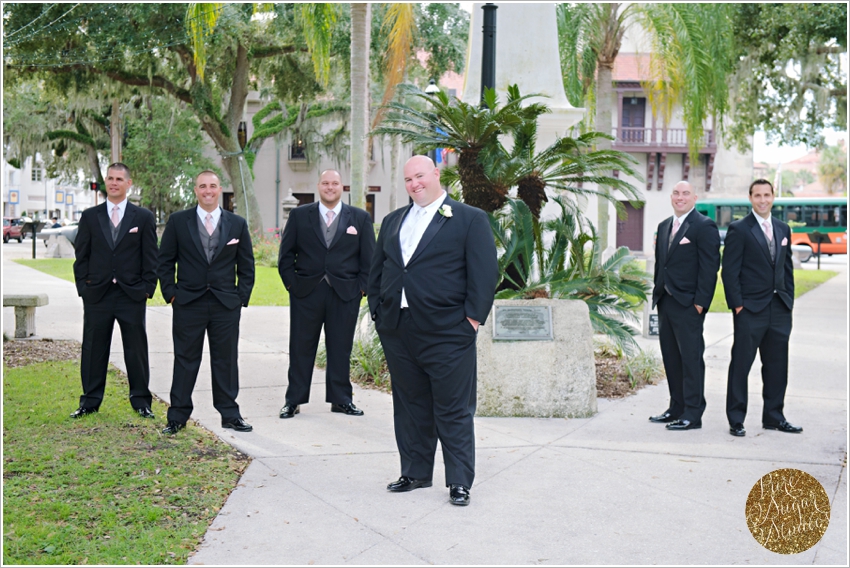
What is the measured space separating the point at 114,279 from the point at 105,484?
7.39ft

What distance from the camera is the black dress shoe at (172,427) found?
6738mm

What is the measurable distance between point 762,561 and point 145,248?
5.09 meters

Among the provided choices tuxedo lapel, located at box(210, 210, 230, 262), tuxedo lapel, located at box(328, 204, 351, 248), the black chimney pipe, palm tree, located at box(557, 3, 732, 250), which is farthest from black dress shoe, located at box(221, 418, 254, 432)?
palm tree, located at box(557, 3, 732, 250)

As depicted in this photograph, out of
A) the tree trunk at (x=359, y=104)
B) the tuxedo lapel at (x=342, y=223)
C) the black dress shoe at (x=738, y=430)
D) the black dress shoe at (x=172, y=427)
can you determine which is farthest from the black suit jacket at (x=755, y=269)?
the tree trunk at (x=359, y=104)

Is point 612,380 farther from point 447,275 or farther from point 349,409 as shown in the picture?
point 447,275

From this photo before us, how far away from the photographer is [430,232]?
208 inches

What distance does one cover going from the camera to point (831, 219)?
146 feet

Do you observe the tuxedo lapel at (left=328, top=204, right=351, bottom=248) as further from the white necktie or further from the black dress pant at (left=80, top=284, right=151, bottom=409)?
the white necktie

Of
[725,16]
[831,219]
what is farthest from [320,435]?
[831,219]

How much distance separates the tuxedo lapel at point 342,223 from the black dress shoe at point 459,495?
9.57 ft

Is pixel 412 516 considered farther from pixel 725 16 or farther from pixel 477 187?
pixel 725 16

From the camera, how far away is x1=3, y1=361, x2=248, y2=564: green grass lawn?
14.3ft

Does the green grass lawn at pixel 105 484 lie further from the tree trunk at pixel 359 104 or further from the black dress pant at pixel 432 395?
the tree trunk at pixel 359 104

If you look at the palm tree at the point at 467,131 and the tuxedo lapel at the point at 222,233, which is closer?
the tuxedo lapel at the point at 222,233
